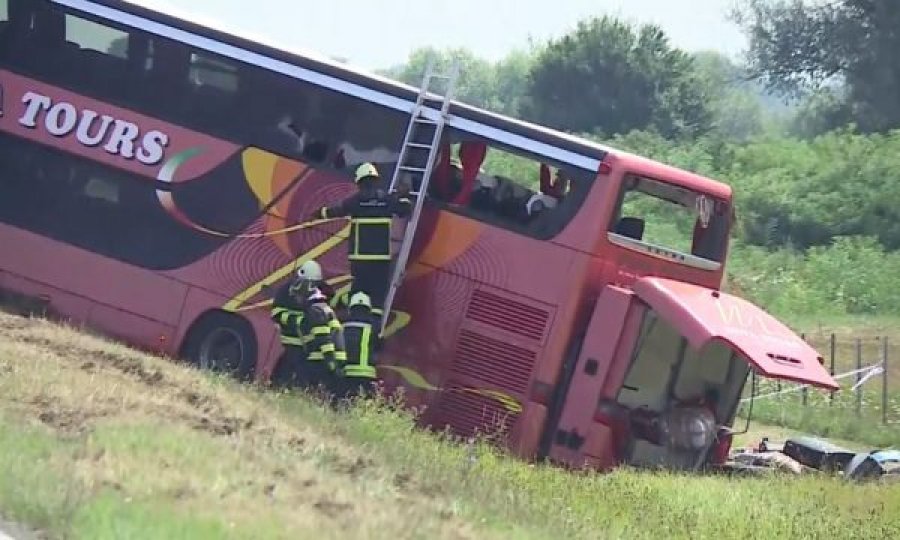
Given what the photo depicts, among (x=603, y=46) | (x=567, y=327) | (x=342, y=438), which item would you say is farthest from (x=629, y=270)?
(x=603, y=46)

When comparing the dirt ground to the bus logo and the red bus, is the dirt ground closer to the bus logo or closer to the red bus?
the red bus

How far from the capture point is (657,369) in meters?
14.7

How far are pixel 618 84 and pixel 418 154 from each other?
54.0m

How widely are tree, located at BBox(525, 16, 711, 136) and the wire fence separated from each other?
38.2 metres

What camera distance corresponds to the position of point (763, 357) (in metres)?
13.3

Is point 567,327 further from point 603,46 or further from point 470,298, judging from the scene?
point 603,46

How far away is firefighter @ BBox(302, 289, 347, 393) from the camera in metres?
13.6

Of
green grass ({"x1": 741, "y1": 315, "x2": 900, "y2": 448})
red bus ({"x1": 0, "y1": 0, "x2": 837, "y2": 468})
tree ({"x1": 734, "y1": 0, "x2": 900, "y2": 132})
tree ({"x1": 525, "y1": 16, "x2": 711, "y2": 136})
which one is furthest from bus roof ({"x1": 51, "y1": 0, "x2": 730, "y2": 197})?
tree ({"x1": 525, "y1": 16, "x2": 711, "y2": 136})

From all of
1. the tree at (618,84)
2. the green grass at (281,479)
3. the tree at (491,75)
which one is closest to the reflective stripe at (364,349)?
the green grass at (281,479)

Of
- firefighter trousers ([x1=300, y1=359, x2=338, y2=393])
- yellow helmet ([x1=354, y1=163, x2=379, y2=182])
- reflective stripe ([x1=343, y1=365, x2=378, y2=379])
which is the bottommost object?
firefighter trousers ([x1=300, y1=359, x2=338, y2=393])

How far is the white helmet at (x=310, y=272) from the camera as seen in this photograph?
1381cm

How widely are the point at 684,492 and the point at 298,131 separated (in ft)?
17.1

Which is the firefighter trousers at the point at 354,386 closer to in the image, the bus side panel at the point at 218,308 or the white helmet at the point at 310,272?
the white helmet at the point at 310,272

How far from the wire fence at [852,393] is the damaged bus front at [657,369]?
6728 millimetres
